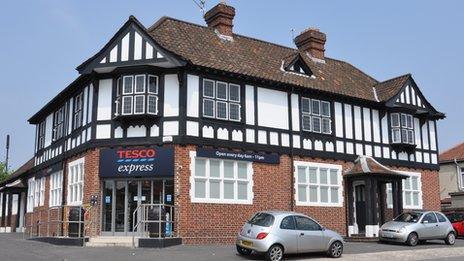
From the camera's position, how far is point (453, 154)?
43.7 metres

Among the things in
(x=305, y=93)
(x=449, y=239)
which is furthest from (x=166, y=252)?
(x=449, y=239)

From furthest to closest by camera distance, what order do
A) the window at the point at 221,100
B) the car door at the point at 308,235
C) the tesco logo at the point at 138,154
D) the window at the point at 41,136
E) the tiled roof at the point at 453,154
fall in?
the tiled roof at the point at 453,154
the window at the point at 41,136
the window at the point at 221,100
the tesco logo at the point at 138,154
the car door at the point at 308,235

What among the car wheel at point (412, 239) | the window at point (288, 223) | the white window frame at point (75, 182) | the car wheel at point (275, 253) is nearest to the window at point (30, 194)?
the white window frame at point (75, 182)

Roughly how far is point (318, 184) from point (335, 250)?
26.1 ft

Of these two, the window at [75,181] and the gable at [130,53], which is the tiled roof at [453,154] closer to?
the gable at [130,53]

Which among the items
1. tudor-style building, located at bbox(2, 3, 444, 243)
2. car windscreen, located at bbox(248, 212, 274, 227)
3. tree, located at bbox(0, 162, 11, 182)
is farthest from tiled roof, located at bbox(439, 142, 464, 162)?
tree, located at bbox(0, 162, 11, 182)

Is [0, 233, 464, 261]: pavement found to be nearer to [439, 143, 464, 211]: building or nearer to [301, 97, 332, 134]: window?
[301, 97, 332, 134]: window

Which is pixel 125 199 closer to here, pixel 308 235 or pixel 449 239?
pixel 308 235

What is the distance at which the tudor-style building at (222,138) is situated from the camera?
2170 centimetres

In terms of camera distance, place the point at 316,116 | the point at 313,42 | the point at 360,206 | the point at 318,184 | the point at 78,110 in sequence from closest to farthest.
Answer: the point at 78,110 < the point at 318,184 < the point at 316,116 < the point at 360,206 < the point at 313,42

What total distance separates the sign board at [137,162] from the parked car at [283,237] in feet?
17.8

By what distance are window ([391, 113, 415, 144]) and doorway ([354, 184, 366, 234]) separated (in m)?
3.78

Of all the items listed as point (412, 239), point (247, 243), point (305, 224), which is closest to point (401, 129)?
point (412, 239)

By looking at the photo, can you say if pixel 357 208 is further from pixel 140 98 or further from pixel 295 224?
pixel 140 98
